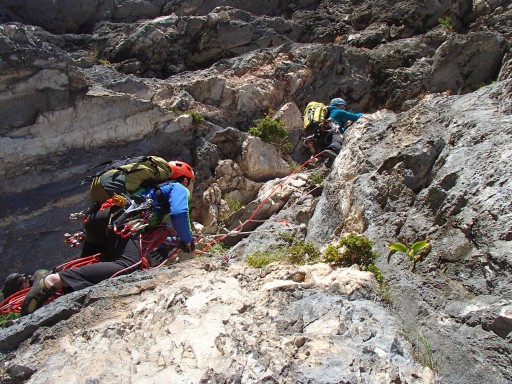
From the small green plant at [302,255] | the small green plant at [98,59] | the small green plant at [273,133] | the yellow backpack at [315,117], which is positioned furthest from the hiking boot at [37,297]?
the small green plant at [98,59]

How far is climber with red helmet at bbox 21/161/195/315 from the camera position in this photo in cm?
546

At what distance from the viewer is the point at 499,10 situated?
15102 millimetres

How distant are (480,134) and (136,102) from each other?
28.0ft

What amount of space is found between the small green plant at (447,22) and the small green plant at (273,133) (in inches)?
279

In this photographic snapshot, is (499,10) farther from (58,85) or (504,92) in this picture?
(58,85)

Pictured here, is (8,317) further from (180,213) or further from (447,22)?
(447,22)

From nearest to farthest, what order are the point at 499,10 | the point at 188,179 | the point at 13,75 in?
the point at 188,179
the point at 13,75
the point at 499,10

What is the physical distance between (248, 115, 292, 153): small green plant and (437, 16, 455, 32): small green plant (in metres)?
7.08

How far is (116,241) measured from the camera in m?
6.38

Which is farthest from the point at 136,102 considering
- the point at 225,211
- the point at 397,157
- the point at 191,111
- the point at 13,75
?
the point at 397,157

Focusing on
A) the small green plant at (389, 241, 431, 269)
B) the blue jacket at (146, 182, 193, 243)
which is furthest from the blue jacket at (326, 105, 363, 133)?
the small green plant at (389, 241, 431, 269)

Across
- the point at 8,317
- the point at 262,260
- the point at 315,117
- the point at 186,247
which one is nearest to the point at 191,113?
the point at 315,117

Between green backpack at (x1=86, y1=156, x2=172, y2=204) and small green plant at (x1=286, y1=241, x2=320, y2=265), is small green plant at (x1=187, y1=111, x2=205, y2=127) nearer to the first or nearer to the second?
green backpack at (x1=86, y1=156, x2=172, y2=204)

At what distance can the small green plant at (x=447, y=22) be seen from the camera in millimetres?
15375
